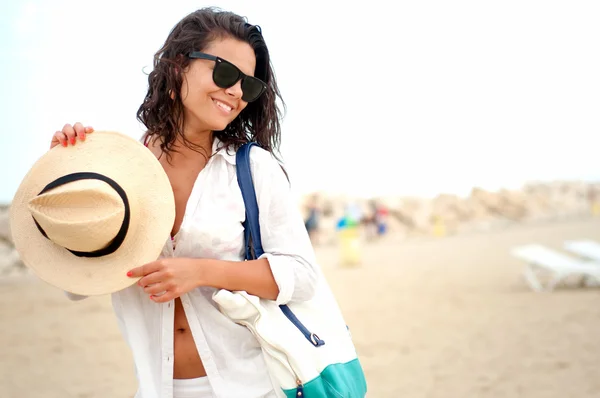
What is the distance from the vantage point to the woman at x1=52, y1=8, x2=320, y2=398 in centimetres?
181

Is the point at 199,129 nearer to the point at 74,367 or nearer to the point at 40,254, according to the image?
the point at 40,254

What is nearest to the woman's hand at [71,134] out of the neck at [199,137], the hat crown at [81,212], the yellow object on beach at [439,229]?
the hat crown at [81,212]

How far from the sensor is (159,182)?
1.82 m

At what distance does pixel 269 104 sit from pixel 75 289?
0.82 metres

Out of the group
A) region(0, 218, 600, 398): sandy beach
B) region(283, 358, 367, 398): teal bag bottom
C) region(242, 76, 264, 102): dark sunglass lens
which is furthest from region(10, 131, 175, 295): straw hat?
region(0, 218, 600, 398): sandy beach

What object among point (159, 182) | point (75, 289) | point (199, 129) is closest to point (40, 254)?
point (75, 289)

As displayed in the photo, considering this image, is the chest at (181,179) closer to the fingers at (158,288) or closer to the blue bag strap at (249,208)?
the blue bag strap at (249,208)

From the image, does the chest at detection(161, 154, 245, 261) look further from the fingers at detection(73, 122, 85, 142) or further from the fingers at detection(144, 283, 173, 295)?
the fingers at detection(73, 122, 85, 142)

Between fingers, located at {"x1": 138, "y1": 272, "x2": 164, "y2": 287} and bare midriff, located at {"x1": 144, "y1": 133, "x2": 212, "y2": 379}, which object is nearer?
fingers, located at {"x1": 138, "y1": 272, "x2": 164, "y2": 287}

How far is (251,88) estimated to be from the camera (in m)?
1.95

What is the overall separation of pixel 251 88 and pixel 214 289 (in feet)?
2.00

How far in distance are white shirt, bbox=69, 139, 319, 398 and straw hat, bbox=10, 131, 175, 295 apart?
0.35 feet

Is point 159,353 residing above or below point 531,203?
above

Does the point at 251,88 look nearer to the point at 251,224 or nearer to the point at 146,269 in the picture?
the point at 251,224
